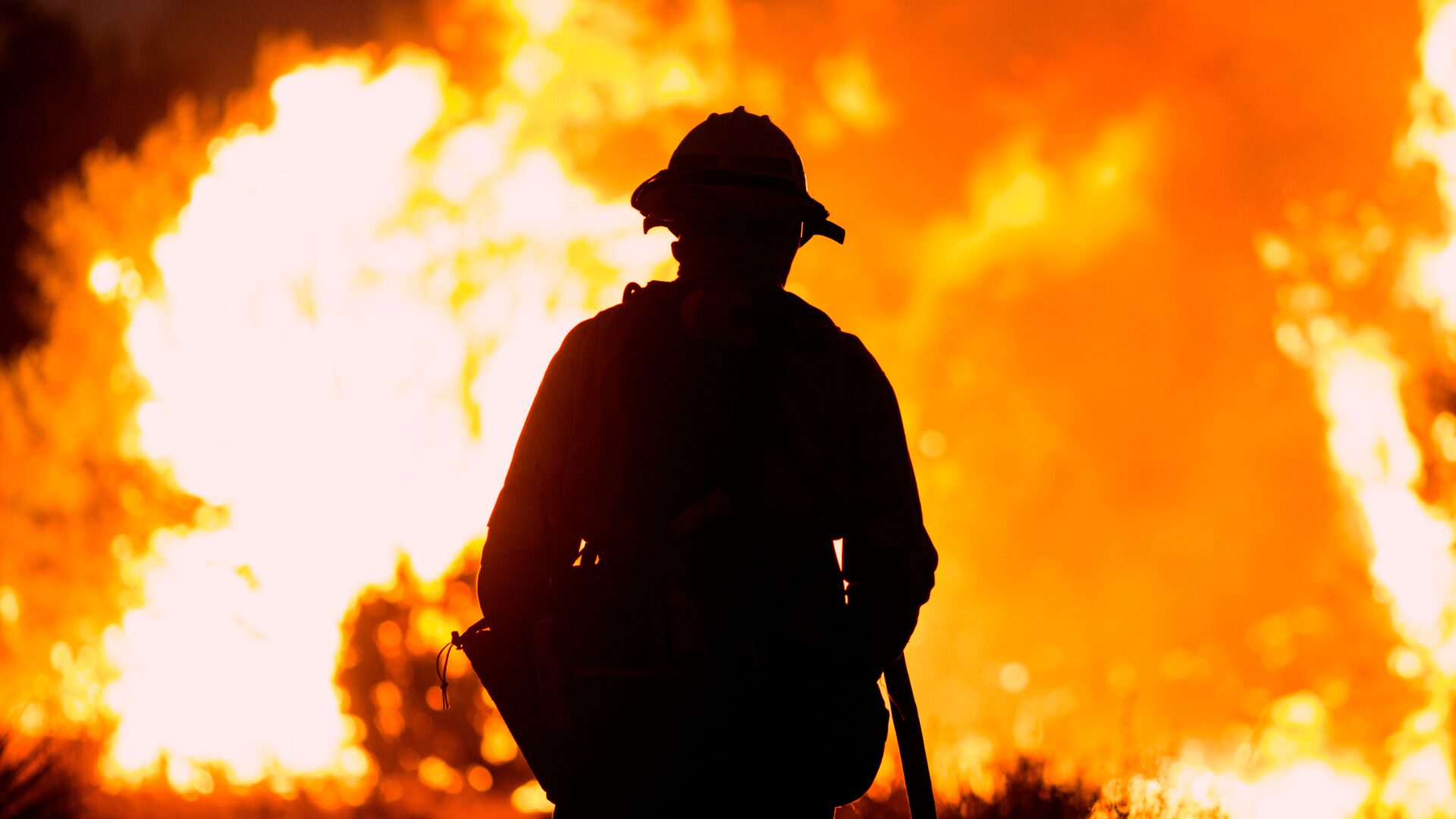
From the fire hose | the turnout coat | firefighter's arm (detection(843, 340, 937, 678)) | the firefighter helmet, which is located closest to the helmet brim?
the firefighter helmet

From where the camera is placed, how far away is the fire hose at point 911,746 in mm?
3307

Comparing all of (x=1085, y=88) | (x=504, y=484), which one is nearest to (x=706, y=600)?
(x=504, y=484)

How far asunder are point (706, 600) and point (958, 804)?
13.8 feet

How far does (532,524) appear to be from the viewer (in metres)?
3.30

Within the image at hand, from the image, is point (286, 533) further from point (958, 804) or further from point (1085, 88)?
point (1085, 88)

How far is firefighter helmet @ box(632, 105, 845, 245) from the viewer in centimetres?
335

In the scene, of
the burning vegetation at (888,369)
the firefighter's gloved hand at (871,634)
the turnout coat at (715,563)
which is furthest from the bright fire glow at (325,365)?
the firefighter's gloved hand at (871,634)

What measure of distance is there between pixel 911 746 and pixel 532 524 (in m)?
0.97

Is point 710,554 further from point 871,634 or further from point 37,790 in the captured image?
point 37,790

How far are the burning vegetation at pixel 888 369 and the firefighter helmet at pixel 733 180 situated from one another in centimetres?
433

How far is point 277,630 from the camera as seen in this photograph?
14016 mm

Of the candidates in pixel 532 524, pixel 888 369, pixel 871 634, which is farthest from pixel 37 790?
pixel 888 369

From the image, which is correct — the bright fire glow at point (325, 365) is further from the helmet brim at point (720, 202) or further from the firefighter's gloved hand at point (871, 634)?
the firefighter's gloved hand at point (871, 634)

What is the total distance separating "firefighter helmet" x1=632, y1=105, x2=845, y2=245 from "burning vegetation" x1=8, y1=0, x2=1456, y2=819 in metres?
4.33
